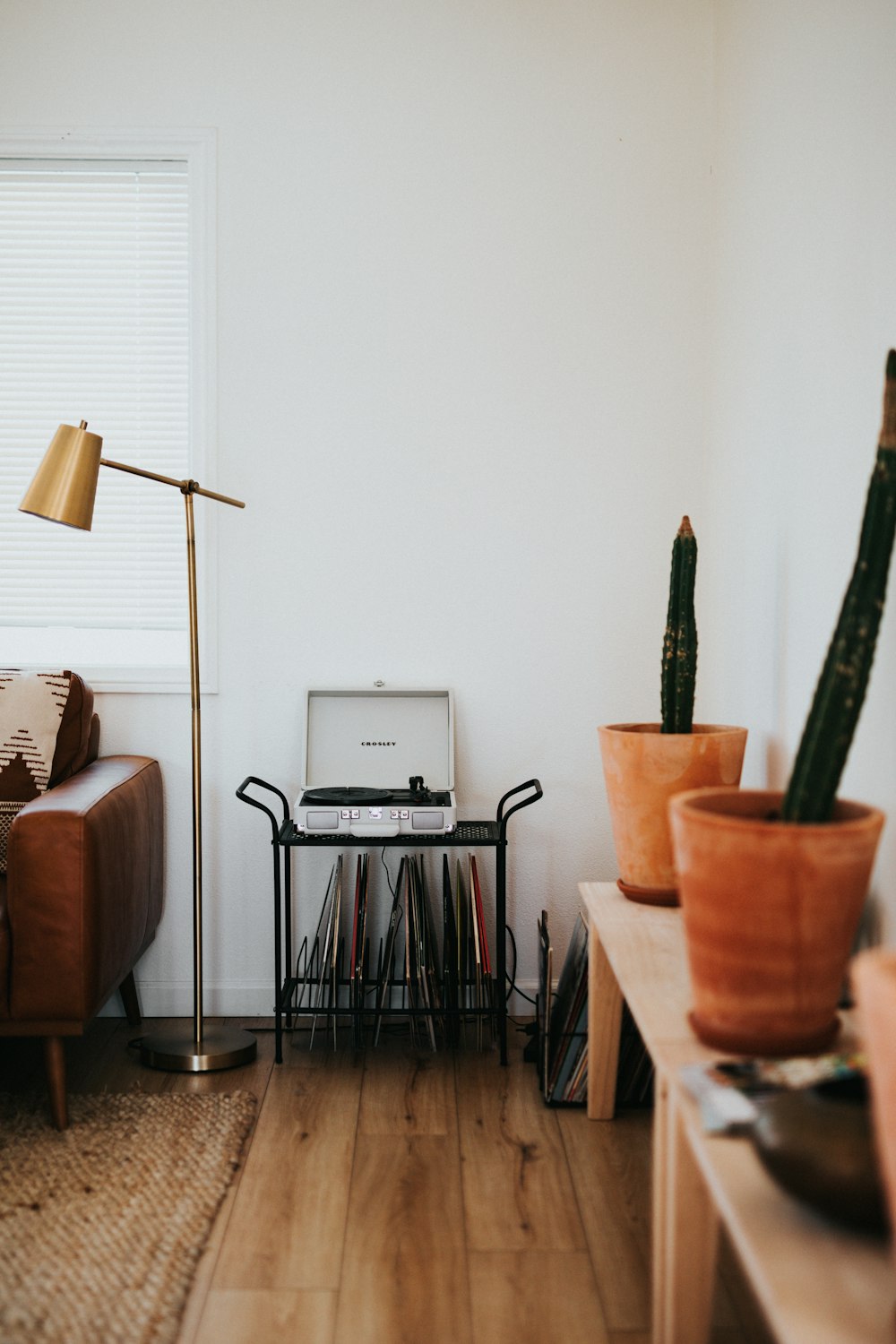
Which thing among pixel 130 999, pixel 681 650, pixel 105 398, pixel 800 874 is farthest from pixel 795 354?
pixel 130 999

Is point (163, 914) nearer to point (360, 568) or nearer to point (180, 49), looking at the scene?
point (360, 568)

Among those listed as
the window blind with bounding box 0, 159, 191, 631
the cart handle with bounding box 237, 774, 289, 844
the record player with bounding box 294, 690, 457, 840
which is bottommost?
the cart handle with bounding box 237, 774, 289, 844

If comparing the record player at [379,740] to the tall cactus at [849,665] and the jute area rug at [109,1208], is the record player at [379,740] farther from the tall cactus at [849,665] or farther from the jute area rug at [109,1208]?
the tall cactus at [849,665]

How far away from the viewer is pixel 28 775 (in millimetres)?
2361

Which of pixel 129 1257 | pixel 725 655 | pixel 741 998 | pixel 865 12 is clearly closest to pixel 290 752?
pixel 725 655

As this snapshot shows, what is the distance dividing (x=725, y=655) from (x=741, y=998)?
1320 mm

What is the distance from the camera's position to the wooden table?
799 millimetres

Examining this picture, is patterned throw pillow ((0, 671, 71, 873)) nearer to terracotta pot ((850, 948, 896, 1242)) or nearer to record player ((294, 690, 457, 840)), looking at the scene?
record player ((294, 690, 457, 840))

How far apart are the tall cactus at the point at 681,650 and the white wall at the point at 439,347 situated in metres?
0.72

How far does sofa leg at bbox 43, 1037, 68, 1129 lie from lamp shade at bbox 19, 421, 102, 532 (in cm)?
101

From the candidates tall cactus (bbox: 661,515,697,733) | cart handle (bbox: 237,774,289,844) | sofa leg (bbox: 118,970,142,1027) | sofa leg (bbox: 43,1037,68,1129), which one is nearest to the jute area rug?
sofa leg (bbox: 43,1037,68,1129)

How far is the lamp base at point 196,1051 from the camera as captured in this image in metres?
2.32

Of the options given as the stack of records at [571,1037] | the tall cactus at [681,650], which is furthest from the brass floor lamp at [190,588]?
the tall cactus at [681,650]

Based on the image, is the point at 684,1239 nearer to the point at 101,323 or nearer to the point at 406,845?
the point at 406,845
